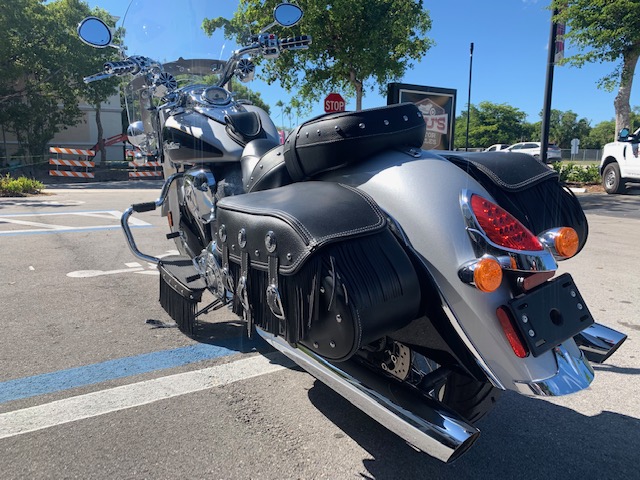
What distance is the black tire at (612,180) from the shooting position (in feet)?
Result: 43.0

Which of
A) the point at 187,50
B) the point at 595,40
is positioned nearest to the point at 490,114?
the point at 595,40

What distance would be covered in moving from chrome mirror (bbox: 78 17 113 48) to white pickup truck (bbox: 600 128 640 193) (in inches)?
502

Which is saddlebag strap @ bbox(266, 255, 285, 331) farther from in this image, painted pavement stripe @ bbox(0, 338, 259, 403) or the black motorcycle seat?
painted pavement stripe @ bbox(0, 338, 259, 403)

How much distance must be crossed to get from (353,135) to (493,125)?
67.2 meters

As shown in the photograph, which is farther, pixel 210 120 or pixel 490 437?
pixel 210 120

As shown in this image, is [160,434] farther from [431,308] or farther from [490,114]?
[490,114]

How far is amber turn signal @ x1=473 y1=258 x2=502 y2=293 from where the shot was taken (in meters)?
1.47

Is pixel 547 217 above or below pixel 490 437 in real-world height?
above

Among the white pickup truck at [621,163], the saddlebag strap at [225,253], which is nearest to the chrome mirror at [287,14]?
the saddlebag strap at [225,253]

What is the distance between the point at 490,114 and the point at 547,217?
6874 centimetres

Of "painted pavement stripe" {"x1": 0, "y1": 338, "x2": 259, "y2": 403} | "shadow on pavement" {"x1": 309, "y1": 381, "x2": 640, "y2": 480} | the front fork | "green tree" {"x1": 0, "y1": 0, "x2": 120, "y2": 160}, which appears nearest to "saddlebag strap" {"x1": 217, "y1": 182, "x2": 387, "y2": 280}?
"shadow on pavement" {"x1": 309, "y1": 381, "x2": 640, "y2": 480}

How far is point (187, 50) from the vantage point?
3.59 metres

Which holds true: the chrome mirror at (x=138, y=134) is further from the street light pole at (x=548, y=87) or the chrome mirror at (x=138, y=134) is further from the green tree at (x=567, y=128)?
the green tree at (x=567, y=128)

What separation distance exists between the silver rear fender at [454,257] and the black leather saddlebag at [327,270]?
0.30 feet
